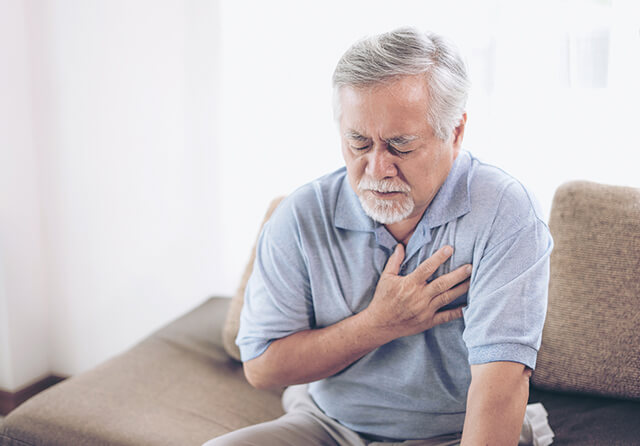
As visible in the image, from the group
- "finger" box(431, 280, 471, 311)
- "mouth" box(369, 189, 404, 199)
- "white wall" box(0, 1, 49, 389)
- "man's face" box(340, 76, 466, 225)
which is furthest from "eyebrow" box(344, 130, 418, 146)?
"white wall" box(0, 1, 49, 389)

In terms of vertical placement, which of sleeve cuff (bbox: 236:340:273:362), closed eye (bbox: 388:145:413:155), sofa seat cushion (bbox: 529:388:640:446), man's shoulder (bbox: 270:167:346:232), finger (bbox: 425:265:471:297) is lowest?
sofa seat cushion (bbox: 529:388:640:446)

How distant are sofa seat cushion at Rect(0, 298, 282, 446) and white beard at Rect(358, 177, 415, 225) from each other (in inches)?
28.7

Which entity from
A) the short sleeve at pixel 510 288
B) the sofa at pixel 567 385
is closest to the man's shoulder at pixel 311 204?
the short sleeve at pixel 510 288

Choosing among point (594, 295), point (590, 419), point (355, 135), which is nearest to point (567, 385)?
point (590, 419)

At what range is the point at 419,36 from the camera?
3.11 feet

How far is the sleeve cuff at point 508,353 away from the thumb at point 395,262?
0.76ft

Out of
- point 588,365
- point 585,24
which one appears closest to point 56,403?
point 588,365

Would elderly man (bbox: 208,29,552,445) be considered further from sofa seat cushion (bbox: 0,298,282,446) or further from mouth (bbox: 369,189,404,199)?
sofa seat cushion (bbox: 0,298,282,446)

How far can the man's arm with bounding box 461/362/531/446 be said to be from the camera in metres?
0.89

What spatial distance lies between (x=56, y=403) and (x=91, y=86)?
1364mm

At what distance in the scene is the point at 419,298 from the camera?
3.32 feet

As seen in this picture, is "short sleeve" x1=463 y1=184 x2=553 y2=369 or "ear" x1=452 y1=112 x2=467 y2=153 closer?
"short sleeve" x1=463 y1=184 x2=553 y2=369

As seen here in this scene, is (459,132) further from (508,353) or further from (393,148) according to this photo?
(508,353)

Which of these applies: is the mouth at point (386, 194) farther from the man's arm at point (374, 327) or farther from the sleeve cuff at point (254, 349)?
the sleeve cuff at point (254, 349)
